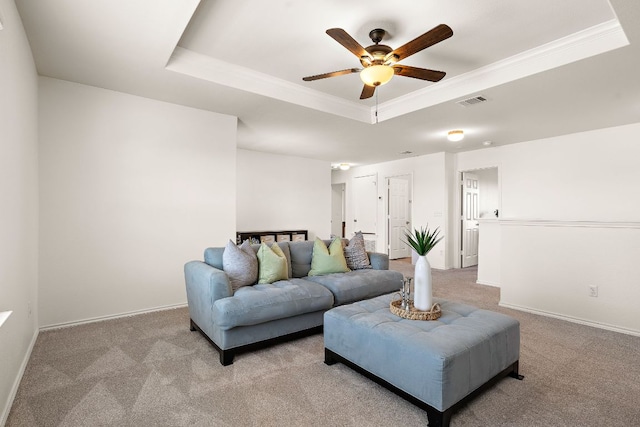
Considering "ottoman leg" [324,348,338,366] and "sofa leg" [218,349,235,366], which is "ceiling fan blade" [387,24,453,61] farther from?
"sofa leg" [218,349,235,366]

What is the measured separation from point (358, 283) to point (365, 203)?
541cm

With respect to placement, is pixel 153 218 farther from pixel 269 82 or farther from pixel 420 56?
pixel 420 56

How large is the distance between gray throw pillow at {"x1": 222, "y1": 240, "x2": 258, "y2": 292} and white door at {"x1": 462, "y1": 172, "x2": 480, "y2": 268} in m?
5.41

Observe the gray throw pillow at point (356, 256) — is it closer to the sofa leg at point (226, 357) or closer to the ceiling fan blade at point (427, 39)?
the sofa leg at point (226, 357)

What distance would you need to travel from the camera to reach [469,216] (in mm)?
7086

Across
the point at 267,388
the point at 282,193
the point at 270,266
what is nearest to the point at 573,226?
the point at 270,266

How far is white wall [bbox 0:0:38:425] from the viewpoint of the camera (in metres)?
1.84

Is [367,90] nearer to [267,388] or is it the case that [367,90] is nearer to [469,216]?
[267,388]

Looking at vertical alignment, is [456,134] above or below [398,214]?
above

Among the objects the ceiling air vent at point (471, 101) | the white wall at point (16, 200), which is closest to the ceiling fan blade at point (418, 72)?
the ceiling air vent at point (471, 101)

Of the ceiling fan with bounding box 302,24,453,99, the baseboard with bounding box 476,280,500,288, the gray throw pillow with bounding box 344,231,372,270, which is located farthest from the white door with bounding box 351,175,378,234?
the ceiling fan with bounding box 302,24,453,99

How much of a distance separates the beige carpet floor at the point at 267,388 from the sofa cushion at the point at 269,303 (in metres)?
0.32

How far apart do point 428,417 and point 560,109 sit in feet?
13.3

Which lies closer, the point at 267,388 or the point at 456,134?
the point at 267,388
